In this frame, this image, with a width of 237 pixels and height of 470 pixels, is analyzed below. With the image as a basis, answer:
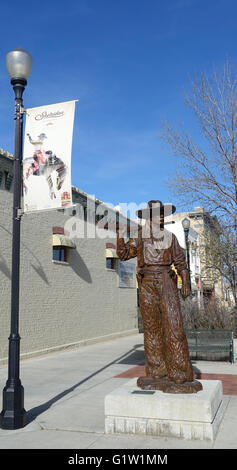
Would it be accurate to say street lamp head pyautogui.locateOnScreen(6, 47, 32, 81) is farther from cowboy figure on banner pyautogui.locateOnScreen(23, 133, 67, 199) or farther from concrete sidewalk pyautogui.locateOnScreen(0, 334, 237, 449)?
concrete sidewalk pyautogui.locateOnScreen(0, 334, 237, 449)

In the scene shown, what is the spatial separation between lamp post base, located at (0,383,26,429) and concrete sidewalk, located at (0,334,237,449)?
105 millimetres

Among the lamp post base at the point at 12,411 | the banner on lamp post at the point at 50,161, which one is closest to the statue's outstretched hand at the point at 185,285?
the banner on lamp post at the point at 50,161

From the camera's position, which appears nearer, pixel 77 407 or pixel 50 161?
pixel 50 161

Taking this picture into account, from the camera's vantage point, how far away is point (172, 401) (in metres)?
5.14

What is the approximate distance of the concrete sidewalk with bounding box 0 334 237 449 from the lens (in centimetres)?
503

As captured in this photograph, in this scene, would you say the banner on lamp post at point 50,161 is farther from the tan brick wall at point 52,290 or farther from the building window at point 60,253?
the building window at point 60,253

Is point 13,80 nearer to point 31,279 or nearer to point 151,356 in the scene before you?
point 151,356

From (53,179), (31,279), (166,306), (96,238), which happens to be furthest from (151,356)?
(96,238)

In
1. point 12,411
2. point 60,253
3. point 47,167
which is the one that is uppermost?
point 47,167

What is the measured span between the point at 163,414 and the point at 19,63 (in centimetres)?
530

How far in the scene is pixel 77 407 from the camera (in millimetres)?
6902

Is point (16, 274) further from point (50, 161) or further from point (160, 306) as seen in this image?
point (160, 306)

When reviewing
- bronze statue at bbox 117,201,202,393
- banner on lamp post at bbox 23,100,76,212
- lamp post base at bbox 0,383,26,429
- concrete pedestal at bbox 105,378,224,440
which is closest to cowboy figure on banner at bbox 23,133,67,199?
banner on lamp post at bbox 23,100,76,212

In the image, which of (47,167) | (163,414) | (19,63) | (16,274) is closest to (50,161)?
(47,167)
